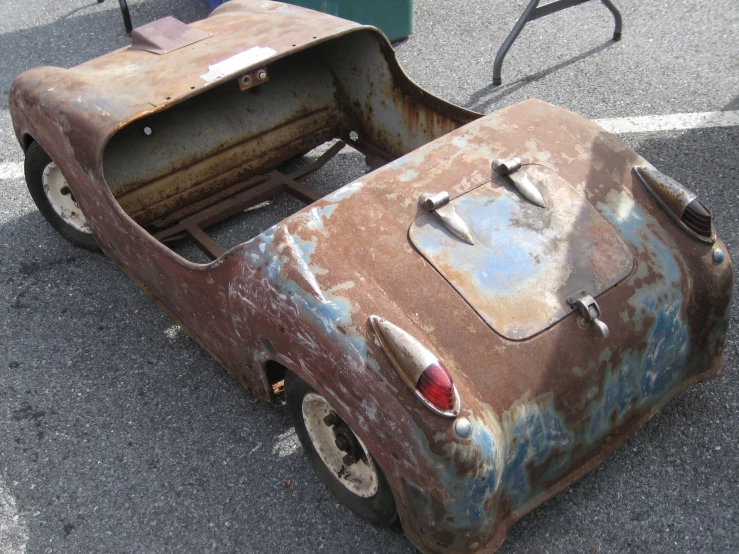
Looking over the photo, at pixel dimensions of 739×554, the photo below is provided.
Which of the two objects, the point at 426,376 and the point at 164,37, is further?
the point at 164,37

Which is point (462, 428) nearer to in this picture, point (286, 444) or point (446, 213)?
point (446, 213)

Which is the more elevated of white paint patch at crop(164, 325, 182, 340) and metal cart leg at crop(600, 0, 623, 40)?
metal cart leg at crop(600, 0, 623, 40)

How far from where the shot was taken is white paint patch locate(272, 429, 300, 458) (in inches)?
109

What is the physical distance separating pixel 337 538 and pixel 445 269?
0.97m

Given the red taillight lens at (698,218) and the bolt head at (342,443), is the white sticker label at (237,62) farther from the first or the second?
the red taillight lens at (698,218)

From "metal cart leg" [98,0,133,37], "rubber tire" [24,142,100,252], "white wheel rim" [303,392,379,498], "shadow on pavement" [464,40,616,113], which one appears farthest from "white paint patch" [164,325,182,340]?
"metal cart leg" [98,0,133,37]

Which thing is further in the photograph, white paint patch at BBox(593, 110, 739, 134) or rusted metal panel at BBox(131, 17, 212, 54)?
white paint patch at BBox(593, 110, 739, 134)

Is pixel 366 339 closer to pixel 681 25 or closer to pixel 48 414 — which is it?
pixel 48 414

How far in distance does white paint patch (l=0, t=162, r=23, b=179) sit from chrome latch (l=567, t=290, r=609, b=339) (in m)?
3.55

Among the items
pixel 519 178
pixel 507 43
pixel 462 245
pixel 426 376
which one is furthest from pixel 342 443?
pixel 507 43

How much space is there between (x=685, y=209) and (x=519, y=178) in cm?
55

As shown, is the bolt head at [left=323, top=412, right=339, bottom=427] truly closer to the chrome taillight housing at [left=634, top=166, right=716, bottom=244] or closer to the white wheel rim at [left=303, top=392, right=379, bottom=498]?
the white wheel rim at [left=303, top=392, right=379, bottom=498]

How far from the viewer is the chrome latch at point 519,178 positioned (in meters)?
2.43

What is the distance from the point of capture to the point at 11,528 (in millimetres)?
2604
